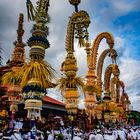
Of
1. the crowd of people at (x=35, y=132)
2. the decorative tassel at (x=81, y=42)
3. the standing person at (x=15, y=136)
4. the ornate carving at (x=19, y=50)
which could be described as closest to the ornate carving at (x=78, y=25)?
the decorative tassel at (x=81, y=42)

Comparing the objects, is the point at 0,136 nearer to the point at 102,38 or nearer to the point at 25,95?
the point at 25,95

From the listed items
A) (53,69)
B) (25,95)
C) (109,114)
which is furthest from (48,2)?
(109,114)

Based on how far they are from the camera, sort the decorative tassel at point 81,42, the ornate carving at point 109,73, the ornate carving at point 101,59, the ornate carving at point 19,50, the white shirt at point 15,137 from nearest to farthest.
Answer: the white shirt at point 15,137 → the ornate carving at point 19,50 → the decorative tassel at point 81,42 → the ornate carving at point 101,59 → the ornate carving at point 109,73

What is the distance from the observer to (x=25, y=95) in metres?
12.3

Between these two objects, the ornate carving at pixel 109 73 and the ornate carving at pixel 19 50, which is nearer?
the ornate carving at pixel 19 50

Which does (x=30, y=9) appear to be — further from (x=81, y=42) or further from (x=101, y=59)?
(x=101, y=59)

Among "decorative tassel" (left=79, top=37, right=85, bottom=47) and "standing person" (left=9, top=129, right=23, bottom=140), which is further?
"decorative tassel" (left=79, top=37, right=85, bottom=47)

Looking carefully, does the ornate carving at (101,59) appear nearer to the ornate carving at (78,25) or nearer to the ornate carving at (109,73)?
the ornate carving at (109,73)

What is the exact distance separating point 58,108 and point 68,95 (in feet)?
33.1

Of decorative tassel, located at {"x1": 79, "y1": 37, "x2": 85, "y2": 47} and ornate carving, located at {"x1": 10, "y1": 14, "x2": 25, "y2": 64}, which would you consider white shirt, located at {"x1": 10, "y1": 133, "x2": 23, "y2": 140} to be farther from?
decorative tassel, located at {"x1": 79, "y1": 37, "x2": 85, "y2": 47}

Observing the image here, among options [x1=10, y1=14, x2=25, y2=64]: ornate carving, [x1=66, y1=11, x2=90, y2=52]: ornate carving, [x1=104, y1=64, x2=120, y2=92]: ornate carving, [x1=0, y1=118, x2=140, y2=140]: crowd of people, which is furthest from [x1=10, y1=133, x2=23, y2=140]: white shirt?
[x1=104, y1=64, x2=120, y2=92]: ornate carving

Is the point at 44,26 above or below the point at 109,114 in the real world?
above

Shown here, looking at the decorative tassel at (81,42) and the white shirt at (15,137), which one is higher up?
the decorative tassel at (81,42)

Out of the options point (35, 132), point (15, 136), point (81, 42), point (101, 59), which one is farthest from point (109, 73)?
point (15, 136)
